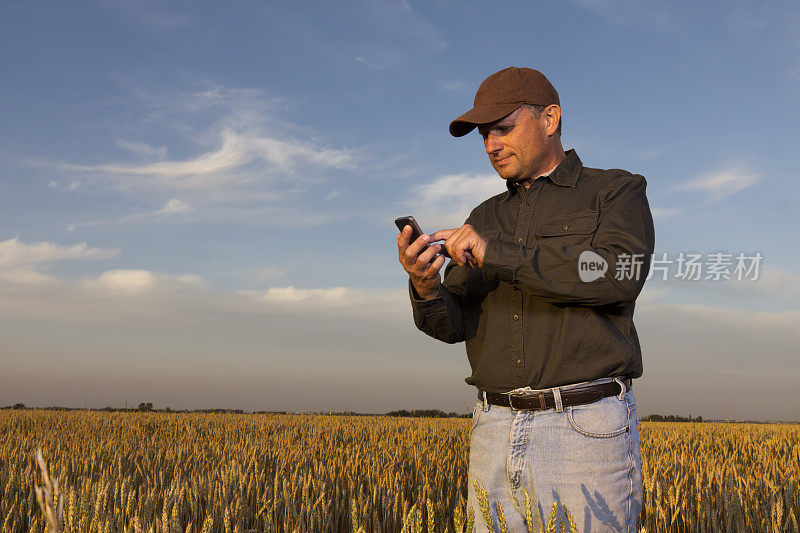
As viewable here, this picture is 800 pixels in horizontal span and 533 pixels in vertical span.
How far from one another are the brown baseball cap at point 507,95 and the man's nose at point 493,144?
0.08 m

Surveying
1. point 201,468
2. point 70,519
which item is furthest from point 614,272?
point 201,468

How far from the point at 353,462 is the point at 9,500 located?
9.75 feet

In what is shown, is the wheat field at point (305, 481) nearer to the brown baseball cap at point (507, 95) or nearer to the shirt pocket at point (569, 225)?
the shirt pocket at point (569, 225)

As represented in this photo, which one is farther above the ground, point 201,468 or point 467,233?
point 467,233

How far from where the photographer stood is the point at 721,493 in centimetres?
507

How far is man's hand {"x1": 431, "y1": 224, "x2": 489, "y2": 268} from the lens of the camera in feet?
7.12

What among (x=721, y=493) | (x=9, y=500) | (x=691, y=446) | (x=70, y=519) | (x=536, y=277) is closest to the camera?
(x=70, y=519)

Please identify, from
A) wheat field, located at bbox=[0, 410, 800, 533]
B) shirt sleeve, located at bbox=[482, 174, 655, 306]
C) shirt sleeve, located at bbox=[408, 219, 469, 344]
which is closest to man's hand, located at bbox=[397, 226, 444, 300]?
shirt sleeve, located at bbox=[408, 219, 469, 344]

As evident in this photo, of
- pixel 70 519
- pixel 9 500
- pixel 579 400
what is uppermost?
pixel 579 400

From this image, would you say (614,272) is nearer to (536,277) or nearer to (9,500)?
(536,277)

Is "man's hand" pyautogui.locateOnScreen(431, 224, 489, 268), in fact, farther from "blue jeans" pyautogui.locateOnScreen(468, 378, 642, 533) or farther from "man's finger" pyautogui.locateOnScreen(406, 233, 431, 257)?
"blue jeans" pyautogui.locateOnScreen(468, 378, 642, 533)

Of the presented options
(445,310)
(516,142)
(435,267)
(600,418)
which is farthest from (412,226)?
(600,418)

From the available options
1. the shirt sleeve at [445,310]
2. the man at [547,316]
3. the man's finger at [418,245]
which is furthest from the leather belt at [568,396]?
the man's finger at [418,245]

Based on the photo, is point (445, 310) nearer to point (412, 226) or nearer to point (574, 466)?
point (412, 226)
